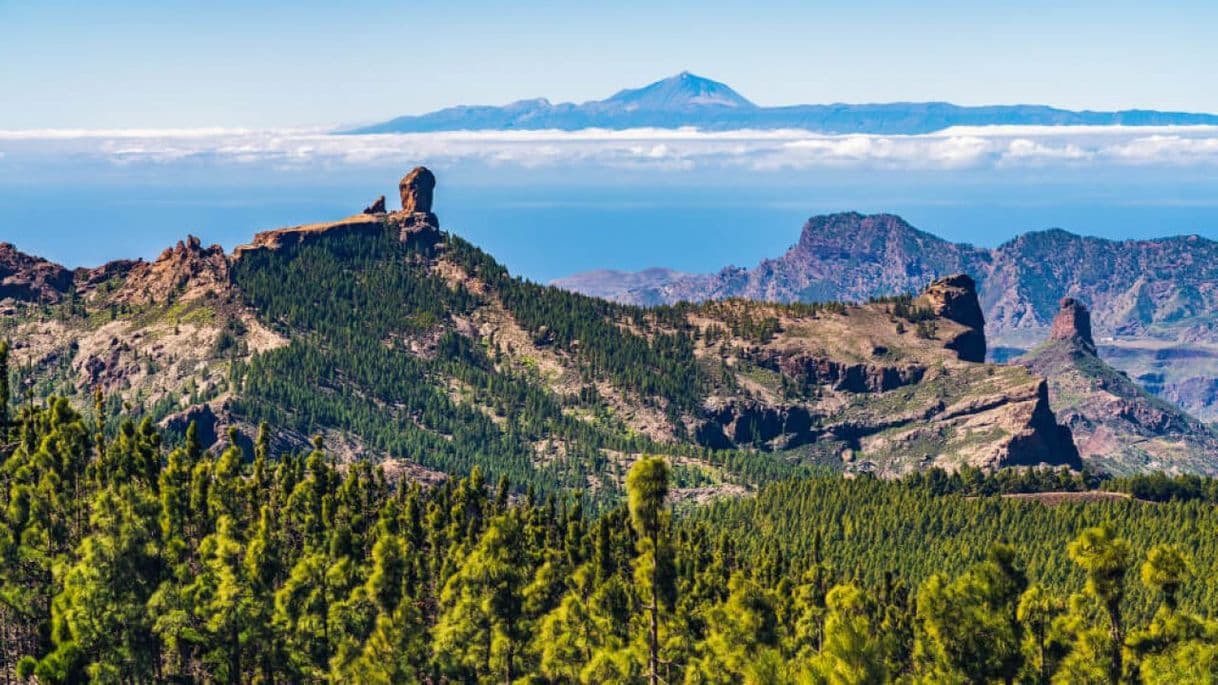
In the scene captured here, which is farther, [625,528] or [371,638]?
[625,528]

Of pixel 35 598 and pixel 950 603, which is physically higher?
pixel 950 603

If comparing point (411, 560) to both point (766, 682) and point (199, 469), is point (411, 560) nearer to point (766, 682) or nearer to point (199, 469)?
point (199, 469)

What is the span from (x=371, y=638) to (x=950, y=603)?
5054 centimetres

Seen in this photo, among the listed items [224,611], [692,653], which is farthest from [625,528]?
[224,611]

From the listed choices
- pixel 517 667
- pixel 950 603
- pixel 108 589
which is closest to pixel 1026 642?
pixel 950 603

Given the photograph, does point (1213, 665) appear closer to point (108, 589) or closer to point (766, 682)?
point (766, 682)

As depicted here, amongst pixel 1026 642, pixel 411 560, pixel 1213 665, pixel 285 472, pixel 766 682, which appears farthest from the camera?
pixel 285 472

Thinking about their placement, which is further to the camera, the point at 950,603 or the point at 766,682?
the point at 950,603

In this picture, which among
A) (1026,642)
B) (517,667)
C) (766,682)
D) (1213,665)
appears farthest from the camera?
(517,667)

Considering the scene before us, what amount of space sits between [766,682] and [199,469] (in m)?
88.3

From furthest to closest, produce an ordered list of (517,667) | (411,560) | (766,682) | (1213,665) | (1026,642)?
(411,560), (517,667), (1026,642), (1213,665), (766,682)

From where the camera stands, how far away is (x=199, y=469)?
15362cm

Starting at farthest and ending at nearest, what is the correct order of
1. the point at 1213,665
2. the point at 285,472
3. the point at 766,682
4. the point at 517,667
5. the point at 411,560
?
the point at 285,472, the point at 411,560, the point at 517,667, the point at 1213,665, the point at 766,682

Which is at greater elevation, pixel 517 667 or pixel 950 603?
pixel 950 603
